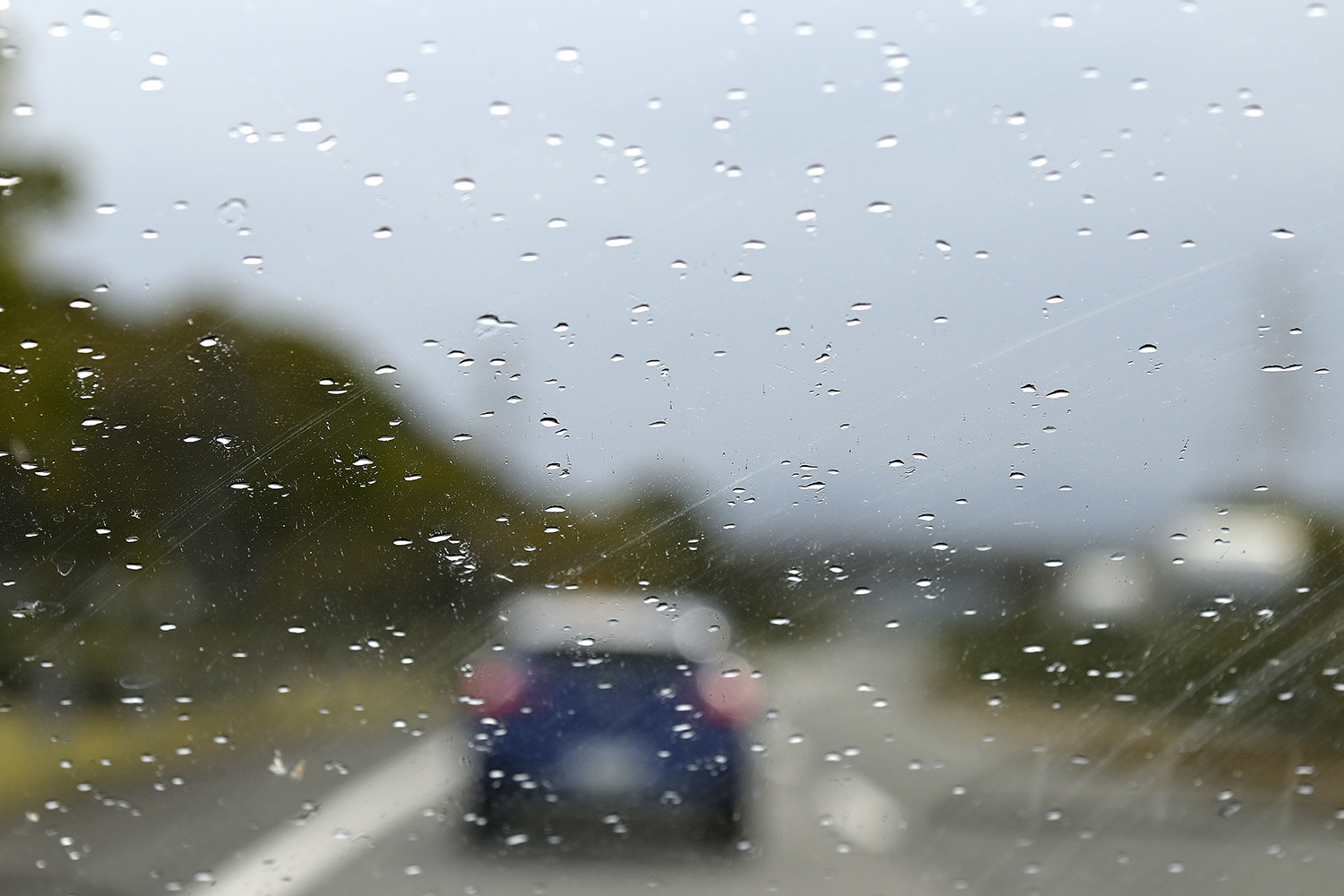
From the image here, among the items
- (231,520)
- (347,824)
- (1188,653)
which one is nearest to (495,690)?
(347,824)

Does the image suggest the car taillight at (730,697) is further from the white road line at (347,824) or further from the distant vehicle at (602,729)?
the white road line at (347,824)

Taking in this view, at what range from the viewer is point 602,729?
9.28 feet

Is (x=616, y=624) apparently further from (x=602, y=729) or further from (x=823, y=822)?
(x=823, y=822)

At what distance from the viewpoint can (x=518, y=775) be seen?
2.83 m

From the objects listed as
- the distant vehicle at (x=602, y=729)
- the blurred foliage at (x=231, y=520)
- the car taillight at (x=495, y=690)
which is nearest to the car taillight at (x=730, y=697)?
the distant vehicle at (x=602, y=729)

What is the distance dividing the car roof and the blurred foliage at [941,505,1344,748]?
0.62 m

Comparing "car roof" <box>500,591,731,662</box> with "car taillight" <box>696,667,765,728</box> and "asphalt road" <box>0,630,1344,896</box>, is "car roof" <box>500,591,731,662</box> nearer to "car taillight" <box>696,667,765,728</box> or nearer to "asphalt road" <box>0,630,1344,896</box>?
"car taillight" <box>696,667,765,728</box>

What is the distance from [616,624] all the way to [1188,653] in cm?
147

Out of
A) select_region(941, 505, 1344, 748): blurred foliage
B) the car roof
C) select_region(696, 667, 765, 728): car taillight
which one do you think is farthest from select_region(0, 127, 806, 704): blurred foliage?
select_region(941, 505, 1344, 748): blurred foliage

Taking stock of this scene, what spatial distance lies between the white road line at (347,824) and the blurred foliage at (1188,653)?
1343mm

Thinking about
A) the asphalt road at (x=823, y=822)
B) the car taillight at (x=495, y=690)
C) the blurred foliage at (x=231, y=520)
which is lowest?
the asphalt road at (x=823, y=822)

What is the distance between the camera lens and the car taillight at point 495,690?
2.80 meters

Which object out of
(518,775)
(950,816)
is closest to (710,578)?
(518,775)

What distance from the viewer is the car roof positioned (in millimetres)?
2795
